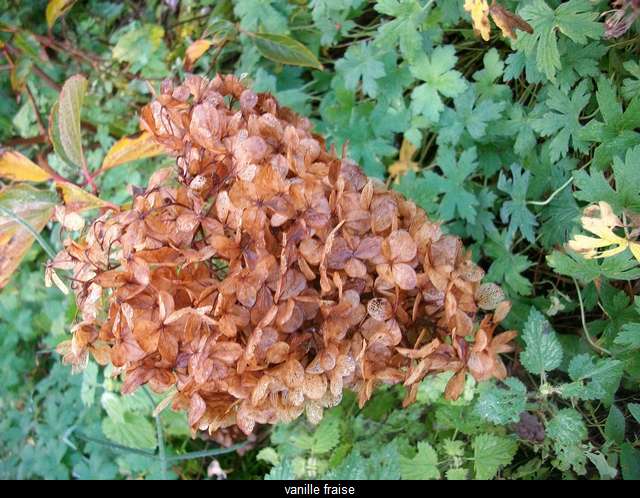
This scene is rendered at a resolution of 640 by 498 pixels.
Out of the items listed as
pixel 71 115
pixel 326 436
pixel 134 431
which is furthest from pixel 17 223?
pixel 326 436

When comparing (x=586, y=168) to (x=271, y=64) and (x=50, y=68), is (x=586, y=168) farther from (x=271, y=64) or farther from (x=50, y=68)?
(x=50, y=68)

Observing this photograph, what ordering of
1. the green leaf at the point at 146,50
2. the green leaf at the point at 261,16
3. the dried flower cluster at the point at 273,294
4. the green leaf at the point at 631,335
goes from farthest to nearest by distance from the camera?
1. the green leaf at the point at 146,50
2. the green leaf at the point at 261,16
3. the green leaf at the point at 631,335
4. the dried flower cluster at the point at 273,294

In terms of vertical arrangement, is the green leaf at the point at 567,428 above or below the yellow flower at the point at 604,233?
below

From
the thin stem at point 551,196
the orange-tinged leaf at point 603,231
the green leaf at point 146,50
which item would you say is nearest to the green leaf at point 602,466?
the orange-tinged leaf at point 603,231

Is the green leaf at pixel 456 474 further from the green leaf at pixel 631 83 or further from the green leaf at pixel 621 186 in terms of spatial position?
the green leaf at pixel 631 83

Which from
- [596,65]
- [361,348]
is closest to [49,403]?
[361,348]

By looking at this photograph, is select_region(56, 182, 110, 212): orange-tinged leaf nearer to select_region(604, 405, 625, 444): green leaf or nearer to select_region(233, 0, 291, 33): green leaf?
select_region(233, 0, 291, 33): green leaf

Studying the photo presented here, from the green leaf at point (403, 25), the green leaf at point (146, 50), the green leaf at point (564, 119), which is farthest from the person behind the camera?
the green leaf at point (146, 50)
